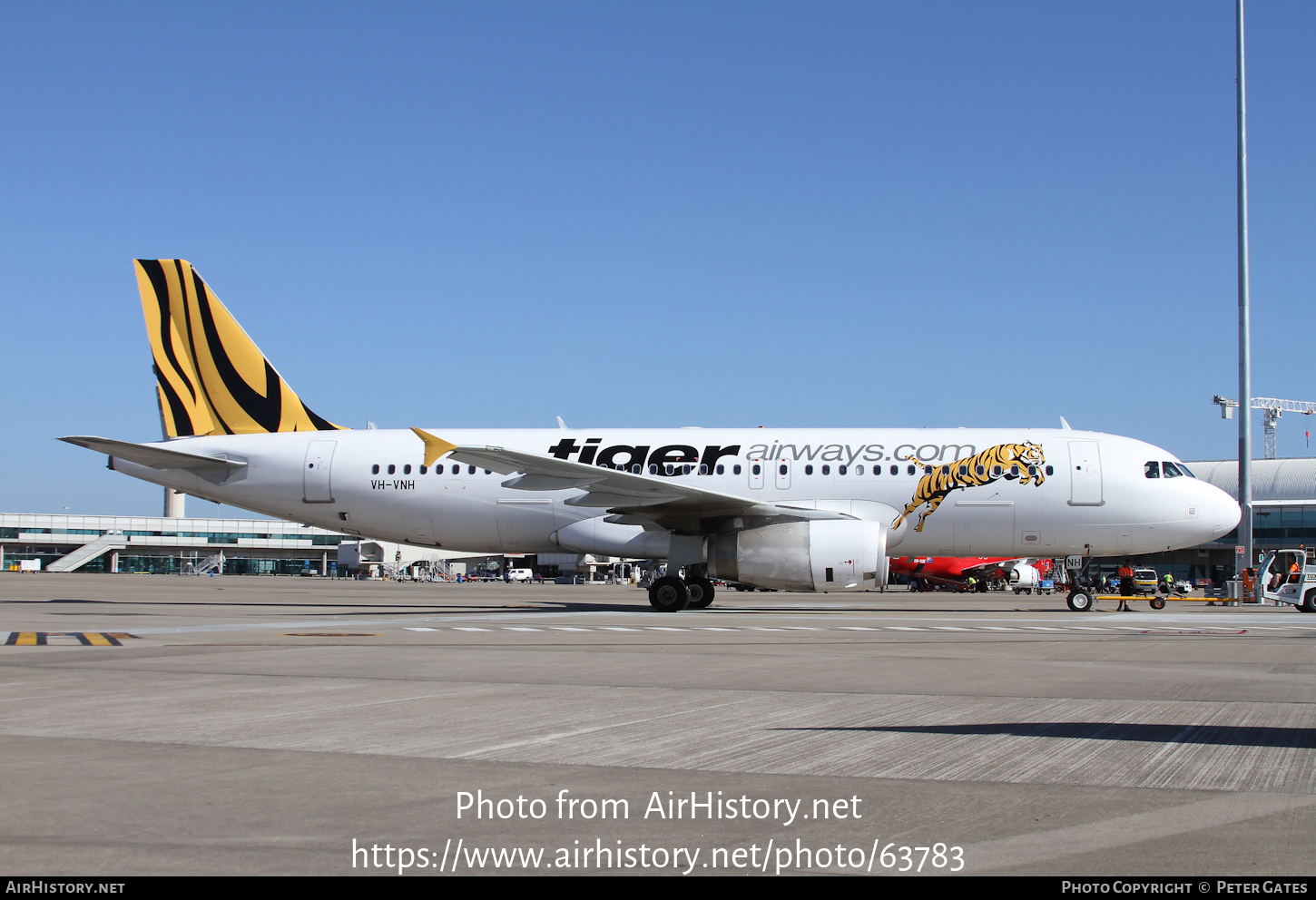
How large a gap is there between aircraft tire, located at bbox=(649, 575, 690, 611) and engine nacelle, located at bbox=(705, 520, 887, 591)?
1500 millimetres

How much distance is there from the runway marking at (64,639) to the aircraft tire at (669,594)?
10382mm

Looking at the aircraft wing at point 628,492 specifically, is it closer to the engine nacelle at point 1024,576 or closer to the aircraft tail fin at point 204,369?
the aircraft tail fin at point 204,369

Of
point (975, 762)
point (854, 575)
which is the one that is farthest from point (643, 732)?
point (854, 575)

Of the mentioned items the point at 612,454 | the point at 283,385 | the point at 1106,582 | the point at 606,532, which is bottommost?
the point at 1106,582

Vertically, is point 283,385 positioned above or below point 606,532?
above

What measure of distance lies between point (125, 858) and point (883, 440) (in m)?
20.6

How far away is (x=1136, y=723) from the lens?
657 cm

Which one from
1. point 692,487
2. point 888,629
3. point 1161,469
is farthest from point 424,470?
point 1161,469

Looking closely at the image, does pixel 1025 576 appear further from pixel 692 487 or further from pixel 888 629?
pixel 888 629

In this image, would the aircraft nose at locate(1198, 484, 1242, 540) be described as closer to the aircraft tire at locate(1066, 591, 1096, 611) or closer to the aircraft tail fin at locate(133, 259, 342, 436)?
the aircraft tire at locate(1066, 591, 1096, 611)

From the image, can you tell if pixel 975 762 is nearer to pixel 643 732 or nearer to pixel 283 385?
pixel 643 732

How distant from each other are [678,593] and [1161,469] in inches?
421

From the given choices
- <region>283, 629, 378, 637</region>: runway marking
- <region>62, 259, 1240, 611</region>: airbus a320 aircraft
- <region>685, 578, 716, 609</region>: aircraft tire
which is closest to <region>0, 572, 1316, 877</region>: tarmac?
<region>283, 629, 378, 637</region>: runway marking
